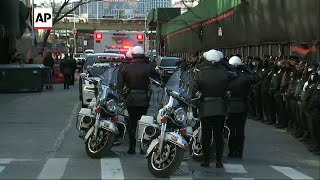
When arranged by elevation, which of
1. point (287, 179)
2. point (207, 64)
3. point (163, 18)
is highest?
point (163, 18)

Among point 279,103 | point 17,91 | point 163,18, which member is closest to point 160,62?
point 17,91

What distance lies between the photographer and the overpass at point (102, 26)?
9694 centimetres

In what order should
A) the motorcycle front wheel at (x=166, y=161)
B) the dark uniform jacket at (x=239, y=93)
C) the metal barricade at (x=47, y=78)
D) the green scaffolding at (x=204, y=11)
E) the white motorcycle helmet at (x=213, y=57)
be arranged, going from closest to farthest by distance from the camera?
the motorcycle front wheel at (x=166, y=161) → the white motorcycle helmet at (x=213, y=57) → the dark uniform jacket at (x=239, y=93) → the metal barricade at (x=47, y=78) → the green scaffolding at (x=204, y=11)

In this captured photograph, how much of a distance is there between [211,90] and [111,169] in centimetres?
200

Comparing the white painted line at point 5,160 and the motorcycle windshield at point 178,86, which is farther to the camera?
the white painted line at point 5,160

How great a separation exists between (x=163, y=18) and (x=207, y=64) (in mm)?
57670

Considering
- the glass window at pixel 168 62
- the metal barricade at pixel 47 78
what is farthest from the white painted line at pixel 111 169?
the glass window at pixel 168 62

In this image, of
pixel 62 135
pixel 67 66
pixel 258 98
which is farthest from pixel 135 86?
pixel 67 66

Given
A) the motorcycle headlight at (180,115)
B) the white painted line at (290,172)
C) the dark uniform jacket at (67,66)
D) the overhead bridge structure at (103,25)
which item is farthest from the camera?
the overhead bridge structure at (103,25)

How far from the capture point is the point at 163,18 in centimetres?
6712

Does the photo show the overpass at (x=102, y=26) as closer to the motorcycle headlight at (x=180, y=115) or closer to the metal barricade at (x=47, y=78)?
the metal barricade at (x=47, y=78)

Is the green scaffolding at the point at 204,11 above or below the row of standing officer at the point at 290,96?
above

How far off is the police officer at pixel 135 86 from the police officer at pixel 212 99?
1.35 metres

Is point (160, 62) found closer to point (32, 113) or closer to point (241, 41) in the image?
point (241, 41)
